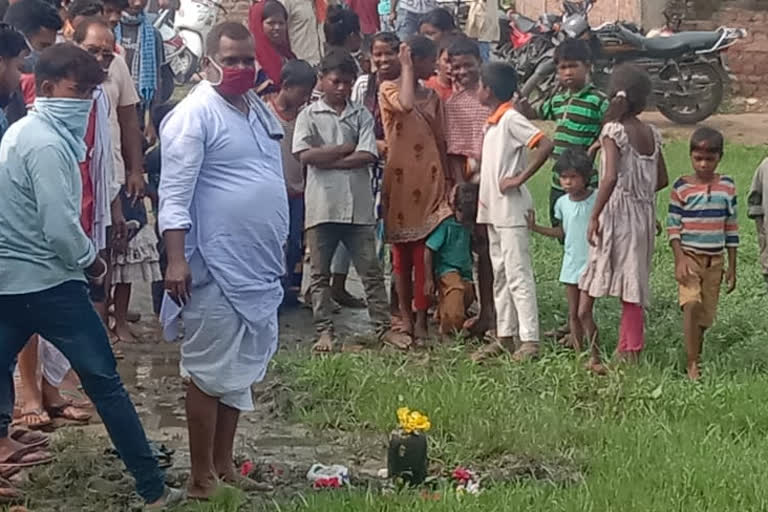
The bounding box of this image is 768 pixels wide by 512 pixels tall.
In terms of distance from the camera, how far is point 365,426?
6113mm

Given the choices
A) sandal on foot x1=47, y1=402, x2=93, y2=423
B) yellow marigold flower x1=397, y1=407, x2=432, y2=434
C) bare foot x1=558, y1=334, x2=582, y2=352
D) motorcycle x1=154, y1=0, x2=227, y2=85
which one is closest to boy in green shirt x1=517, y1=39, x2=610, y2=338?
bare foot x1=558, y1=334, x2=582, y2=352

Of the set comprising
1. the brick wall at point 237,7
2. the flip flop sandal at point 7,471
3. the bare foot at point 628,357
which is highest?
the brick wall at point 237,7

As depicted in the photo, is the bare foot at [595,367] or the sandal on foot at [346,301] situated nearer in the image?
the bare foot at [595,367]

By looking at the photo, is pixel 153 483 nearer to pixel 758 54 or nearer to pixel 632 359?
pixel 632 359

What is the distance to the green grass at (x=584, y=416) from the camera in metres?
4.95

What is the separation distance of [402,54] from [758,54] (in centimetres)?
1263

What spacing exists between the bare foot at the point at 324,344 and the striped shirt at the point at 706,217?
193 centimetres

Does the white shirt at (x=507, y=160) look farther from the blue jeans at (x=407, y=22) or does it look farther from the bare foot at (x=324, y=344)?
the blue jeans at (x=407, y=22)

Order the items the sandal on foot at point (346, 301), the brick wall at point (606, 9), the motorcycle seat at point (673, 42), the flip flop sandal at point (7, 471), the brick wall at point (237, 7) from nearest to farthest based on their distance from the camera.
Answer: the flip flop sandal at point (7, 471), the sandal on foot at point (346, 301), the motorcycle seat at point (673, 42), the brick wall at point (606, 9), the brick wall at point (237, 7)

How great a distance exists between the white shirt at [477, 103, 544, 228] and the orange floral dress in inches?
17.5

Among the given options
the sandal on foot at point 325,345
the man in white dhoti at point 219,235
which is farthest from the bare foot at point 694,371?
the man in white dhoti at point 219,235

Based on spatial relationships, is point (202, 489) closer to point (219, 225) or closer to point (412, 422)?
point (412, 422)

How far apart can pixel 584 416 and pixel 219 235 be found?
81.3 inches

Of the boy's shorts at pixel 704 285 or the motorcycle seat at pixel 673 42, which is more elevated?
the motorcycle seat at pixel 673 42
